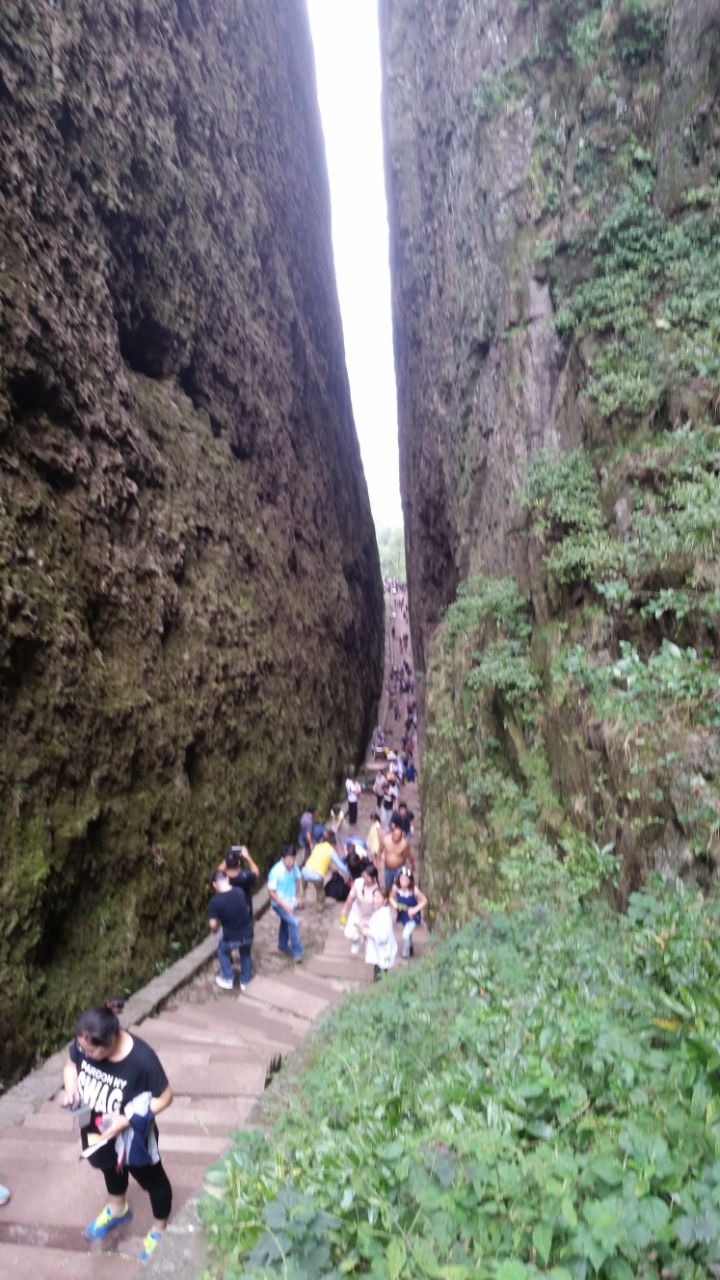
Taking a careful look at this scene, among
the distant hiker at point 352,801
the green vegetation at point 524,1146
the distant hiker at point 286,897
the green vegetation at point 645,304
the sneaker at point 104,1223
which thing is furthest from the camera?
the distant hiker at point 352,801

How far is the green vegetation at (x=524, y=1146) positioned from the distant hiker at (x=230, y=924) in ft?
9.29

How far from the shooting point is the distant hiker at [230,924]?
693 centimetres

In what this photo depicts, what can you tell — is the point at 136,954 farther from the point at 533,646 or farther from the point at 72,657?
the point at 533,646

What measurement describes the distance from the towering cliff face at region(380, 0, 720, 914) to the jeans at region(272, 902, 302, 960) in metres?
1.86

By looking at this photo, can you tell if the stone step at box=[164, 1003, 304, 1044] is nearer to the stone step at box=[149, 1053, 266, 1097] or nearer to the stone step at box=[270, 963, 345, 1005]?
the stone step at box=[270, 963, 345, 1005]

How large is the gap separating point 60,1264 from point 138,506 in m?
7.70

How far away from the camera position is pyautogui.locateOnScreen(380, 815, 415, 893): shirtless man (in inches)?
336

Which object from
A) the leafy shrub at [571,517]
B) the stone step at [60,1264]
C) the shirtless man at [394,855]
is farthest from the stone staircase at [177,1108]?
the leafy shrub at [571,517]

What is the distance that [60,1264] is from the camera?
3.45m

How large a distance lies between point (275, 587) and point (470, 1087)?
38.5 feet

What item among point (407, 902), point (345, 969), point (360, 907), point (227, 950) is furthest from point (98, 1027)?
point (345, 969)

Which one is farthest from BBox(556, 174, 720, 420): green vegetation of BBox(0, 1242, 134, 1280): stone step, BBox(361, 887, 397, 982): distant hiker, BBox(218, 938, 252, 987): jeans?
BBox(0, 1242, 134, 1280): stone step

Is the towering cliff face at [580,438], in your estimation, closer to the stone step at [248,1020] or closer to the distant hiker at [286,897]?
the distant hiker at [286,897]

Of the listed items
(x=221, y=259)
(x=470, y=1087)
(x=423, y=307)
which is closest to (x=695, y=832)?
(x=470, y=1087)
